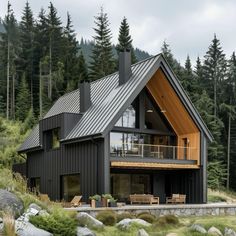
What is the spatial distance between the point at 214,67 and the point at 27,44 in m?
21.2

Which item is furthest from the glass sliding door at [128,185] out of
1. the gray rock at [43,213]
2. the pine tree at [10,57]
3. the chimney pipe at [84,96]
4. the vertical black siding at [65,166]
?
the pine tree at [10,57]

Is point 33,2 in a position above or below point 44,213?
above

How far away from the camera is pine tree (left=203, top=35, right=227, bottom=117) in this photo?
54.0 metres

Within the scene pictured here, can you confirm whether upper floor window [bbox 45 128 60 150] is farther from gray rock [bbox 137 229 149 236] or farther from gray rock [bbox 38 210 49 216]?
gray rock [bbox 137 229 149 236]

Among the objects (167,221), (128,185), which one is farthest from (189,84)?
(167,221)

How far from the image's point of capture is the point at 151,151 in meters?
23.7

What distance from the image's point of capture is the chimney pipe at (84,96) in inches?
964

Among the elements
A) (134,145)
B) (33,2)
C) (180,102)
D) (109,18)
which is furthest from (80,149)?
(33,2)

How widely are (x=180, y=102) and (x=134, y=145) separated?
3.43 meters

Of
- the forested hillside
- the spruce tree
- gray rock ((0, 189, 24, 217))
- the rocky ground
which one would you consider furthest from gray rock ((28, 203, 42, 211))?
the spruce tree

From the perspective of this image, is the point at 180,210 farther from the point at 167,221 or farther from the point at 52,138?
the point at 52,138

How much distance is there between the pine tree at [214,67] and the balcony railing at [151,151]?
29.9 m

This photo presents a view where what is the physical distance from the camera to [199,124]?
2500 cm

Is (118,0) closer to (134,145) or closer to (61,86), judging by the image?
(134,145)
